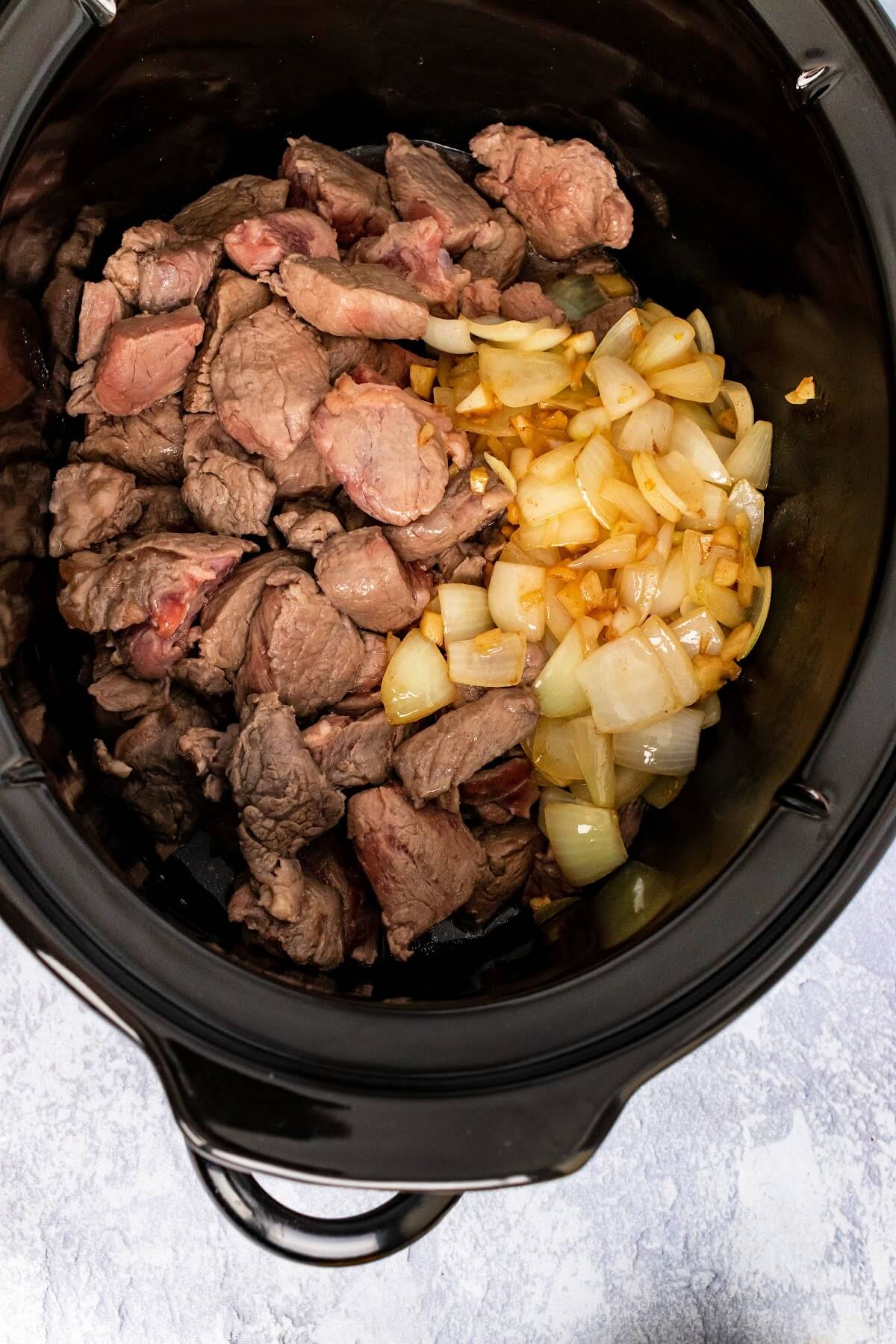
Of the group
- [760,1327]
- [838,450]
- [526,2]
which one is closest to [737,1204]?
[760,1327]

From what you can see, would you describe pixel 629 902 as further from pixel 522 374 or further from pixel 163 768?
pixel 522 374

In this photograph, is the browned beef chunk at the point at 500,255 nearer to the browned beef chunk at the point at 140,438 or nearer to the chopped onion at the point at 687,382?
the chopped onion at the point at 687,382

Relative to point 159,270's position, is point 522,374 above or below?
below

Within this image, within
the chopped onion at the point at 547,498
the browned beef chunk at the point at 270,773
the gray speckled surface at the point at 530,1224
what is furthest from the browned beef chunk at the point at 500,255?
the gray speckled surface at the point at 530,1224

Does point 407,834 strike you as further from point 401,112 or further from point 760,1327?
point 401,112

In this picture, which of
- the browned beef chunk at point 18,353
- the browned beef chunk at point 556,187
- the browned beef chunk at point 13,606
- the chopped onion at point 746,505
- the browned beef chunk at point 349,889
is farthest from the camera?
the browned beef chunk at point 556,187

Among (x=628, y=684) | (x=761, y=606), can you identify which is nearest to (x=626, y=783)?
(x=628, y=684)

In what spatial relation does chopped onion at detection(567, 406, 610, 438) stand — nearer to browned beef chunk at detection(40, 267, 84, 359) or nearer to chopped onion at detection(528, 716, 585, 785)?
chopped onion at detection(528, 716, 585, 785)
